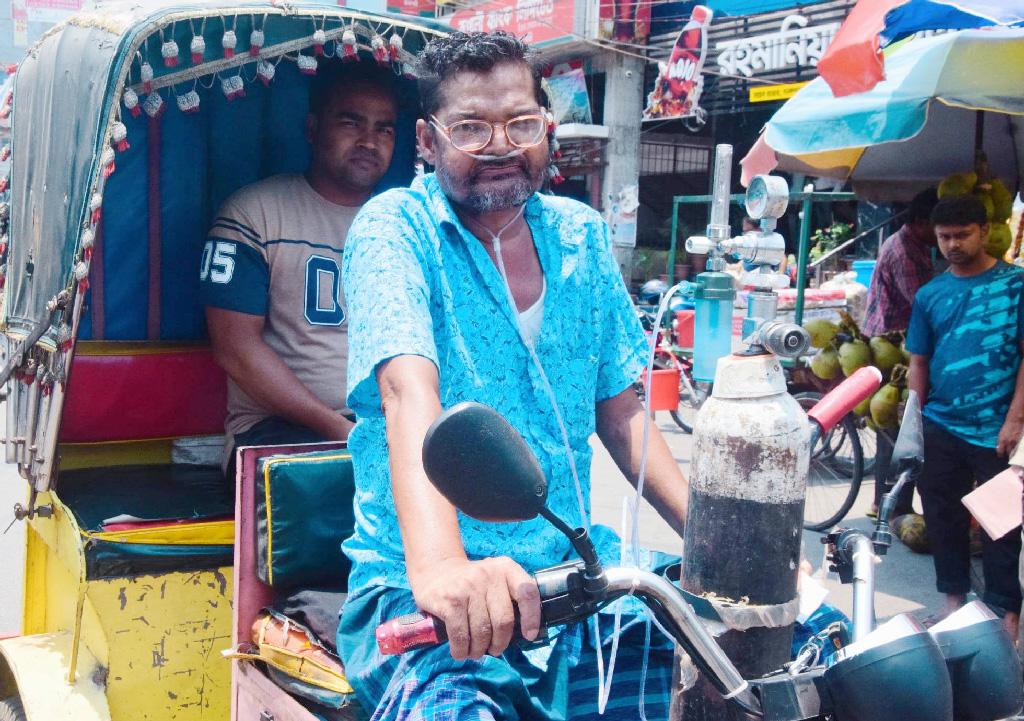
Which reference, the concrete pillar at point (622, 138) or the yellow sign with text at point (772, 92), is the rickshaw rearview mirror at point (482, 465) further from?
the concrete pillar at point (622, 138)

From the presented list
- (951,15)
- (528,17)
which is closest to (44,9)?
(528,17)

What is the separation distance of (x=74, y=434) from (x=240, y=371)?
0.67 meters

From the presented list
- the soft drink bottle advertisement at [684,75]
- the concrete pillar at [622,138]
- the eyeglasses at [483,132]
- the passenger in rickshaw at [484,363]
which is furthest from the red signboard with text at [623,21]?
the eyeglasses at [483,132]

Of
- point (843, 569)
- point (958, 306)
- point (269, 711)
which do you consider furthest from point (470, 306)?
point (958, 306)

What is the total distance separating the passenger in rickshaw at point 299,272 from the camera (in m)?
2.62

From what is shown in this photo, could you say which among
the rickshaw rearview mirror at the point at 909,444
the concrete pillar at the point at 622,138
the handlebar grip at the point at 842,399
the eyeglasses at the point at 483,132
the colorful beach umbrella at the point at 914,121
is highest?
the concrete pillar at the point at 622,138

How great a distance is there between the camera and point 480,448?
98cm

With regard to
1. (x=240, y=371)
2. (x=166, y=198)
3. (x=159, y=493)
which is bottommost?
(x=159, y=493)

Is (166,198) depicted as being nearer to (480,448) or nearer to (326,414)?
(326,414)

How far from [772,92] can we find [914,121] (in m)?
7.97

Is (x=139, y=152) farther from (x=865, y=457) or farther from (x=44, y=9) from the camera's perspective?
(x=44, y=9)

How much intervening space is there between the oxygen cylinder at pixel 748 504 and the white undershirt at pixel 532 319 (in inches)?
23.8

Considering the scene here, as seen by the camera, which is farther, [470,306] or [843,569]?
[470,306]

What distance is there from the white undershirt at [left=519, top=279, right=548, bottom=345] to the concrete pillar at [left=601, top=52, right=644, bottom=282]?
40.5 ft
